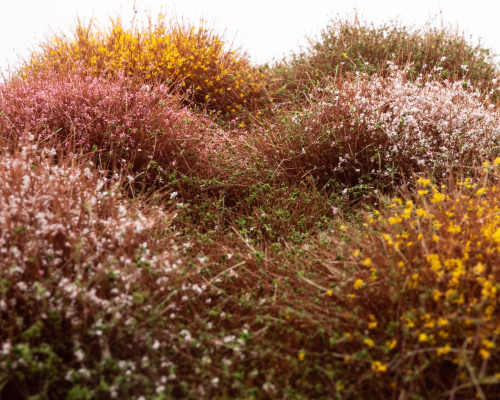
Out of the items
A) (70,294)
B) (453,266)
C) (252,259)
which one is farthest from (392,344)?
(70,294)

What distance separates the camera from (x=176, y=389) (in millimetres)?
2346

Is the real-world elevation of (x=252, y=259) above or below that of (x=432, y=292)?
above

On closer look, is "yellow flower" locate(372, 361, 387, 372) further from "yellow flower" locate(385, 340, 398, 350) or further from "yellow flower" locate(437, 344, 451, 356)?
"yellow flower" locate(437, 344, 451, 356)

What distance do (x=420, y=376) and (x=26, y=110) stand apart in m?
4.18

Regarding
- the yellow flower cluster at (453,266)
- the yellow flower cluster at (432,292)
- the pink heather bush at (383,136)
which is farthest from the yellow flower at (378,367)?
the pink heather bush at (383,136)

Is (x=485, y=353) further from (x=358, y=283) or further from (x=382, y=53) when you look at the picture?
(x=382, y=53)

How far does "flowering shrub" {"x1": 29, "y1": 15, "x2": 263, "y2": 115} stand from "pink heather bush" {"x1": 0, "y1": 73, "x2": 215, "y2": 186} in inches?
68.3

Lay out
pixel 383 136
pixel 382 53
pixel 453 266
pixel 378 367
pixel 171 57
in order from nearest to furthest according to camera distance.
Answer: pixel 378 367 → pixel 453 266 → pixel 383 136 → pixel 171 57 → pixel 382 53

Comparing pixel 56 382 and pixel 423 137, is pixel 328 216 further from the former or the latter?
pixel 56 382

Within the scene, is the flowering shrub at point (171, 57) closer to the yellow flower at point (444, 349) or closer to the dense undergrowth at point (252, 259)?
the dense undergrowth at point (252, 259)

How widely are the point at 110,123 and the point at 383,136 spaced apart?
2.63 m

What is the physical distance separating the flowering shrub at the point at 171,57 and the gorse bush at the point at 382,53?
95 cm

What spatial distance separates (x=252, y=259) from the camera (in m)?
3.34

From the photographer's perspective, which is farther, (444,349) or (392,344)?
(392,344)
